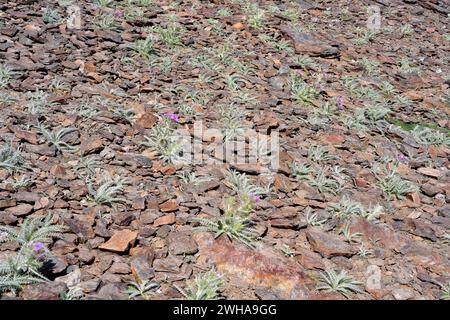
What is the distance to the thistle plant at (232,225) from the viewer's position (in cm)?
494

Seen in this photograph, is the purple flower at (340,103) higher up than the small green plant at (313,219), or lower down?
higher up

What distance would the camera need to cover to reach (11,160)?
5227 mm

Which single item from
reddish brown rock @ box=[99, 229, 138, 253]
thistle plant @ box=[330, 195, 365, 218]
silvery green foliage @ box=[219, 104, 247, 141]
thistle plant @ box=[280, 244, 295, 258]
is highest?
reddish brown rock @ box=[99, 229, 138, 253]

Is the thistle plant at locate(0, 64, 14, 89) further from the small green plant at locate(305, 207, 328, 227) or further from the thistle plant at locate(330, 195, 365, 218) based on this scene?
the thistle plant at locate(330, 195, 365, 218)

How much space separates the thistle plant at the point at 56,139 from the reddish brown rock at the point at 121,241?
5.55 feet

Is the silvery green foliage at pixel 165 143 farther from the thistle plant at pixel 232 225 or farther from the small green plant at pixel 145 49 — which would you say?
the small green plant at pixel 145 49

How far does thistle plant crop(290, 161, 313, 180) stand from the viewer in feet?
20.5

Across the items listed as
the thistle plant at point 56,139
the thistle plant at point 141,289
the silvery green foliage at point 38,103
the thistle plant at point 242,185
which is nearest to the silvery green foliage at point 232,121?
the thistle plant at point 242,185

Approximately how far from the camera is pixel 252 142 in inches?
264

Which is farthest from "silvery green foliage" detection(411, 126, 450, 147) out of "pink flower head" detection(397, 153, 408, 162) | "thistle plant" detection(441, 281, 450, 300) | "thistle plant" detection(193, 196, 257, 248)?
"thistle plant" detection(193, 196, 257, 248)

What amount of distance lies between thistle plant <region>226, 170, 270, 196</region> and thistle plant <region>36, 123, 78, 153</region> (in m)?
2.10
